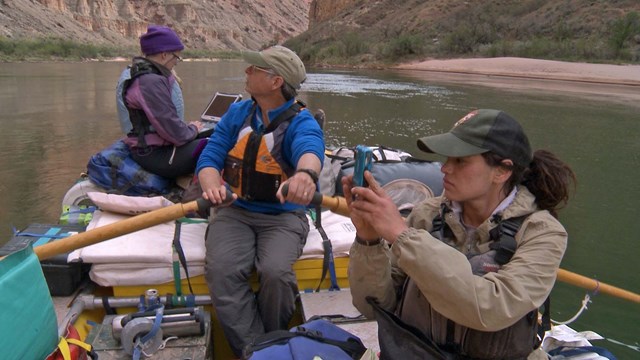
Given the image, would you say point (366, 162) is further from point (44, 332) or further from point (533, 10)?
point (533, 10)

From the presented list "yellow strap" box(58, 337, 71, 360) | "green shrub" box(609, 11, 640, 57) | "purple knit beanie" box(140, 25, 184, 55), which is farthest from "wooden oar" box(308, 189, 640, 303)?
"green shrub" box(609, 11, 640, 57)

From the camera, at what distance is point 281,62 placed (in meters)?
3.27

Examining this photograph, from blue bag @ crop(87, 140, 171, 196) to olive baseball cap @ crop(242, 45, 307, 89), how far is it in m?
1.85

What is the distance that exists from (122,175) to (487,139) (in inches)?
141

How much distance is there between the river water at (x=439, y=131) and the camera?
19.5ft

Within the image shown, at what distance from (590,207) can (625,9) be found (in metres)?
46.2

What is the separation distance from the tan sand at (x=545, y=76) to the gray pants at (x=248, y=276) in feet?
75.1

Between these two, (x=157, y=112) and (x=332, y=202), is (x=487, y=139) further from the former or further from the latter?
(x=157, y=112)

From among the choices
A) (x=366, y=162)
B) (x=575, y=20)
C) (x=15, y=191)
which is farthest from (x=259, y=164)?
(x=575, y=20)

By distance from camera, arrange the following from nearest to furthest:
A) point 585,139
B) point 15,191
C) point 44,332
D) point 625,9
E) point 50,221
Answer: point 44,332 < point 50,221 < point 15,191 < point 585,139 < point 625,9

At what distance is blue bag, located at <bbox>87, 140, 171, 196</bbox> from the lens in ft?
15.4

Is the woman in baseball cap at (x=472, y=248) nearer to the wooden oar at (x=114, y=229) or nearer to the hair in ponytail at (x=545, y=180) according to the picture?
the hair in ponytail at (x=545, y=180)

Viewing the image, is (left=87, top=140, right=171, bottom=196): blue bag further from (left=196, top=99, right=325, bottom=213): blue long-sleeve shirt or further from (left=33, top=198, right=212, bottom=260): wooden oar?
(left=33, top=198, right=212, bottom=260): wooden oar

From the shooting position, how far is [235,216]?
3318 millimetres
